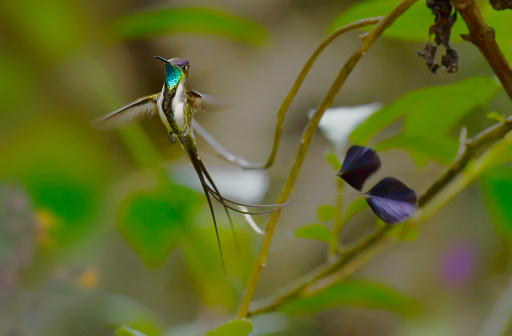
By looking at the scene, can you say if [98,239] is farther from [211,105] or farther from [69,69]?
[211,105]

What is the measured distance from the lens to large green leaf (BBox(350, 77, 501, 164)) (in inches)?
19.7

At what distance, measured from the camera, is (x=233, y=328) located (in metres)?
0.30

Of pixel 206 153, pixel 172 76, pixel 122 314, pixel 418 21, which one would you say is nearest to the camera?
pixel 172 76

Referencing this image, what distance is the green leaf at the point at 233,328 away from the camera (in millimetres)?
295

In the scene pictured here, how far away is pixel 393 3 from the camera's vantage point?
40 cm

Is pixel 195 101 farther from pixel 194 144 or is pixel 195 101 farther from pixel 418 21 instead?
pixel 418 21

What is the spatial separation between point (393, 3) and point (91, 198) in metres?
0.64

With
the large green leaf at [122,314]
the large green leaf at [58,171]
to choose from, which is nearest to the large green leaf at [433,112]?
the large green leaf at [122,314]

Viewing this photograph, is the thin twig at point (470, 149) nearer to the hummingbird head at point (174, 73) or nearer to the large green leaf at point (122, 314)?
the hummingbird head at point (174, 73)

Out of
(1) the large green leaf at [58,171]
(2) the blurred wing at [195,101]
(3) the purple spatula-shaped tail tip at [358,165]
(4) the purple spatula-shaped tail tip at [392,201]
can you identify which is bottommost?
(4) the purple spatula-shaped tail tip at [392,201]

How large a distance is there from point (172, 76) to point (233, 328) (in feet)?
0.42

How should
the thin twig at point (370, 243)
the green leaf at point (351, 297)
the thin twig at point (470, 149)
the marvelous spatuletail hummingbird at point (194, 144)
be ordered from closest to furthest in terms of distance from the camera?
the marvelous spatuletail hummingbird at point (194, 144) → the thin twig at point (470, 149) → the thin twig at point (370, 243) → the green leaf at point (351, 297)

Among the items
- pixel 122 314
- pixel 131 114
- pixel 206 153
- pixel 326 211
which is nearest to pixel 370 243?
pixel 326 211

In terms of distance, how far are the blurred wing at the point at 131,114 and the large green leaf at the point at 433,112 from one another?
243 millimetres
